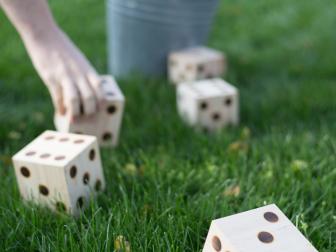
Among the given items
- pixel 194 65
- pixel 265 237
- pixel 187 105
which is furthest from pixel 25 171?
pixel 194 65

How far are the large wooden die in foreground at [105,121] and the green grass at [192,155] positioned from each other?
0.09m

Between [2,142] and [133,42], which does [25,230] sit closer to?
[2,142]

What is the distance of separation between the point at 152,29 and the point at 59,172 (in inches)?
57.9

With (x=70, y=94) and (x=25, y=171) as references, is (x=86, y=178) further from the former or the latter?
(x=70, y=94)

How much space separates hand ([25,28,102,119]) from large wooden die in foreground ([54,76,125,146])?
0.46 ft

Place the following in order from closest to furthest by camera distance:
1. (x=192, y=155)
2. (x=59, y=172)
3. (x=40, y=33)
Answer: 1. (x=59, y=172)
2. (x=40, y=33)
3. (x=192, y=155)

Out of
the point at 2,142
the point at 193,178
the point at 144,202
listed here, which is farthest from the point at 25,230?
the point at 2,142

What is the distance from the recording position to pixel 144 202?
4.83 ft

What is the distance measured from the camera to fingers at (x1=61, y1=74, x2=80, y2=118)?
1629 mm

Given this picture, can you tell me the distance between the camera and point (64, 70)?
163 centimetres

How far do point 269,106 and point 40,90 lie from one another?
1146 millimetres

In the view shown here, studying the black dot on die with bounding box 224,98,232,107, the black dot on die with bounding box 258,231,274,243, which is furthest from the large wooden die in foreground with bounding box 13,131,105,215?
the black dot on die with bounding box 224,98,232,107

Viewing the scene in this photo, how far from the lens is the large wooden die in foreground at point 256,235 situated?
1039 mm

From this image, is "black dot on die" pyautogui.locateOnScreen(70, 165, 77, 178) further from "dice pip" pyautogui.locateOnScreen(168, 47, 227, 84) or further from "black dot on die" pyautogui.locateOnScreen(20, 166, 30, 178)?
"dice pip" pyautogui.locateOnScreen(168, 47, 227, 84)
